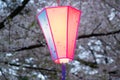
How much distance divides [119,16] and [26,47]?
122 cm

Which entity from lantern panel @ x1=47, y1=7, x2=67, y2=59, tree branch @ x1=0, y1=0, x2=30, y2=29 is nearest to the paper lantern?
lantern panel @ x1=47, y1=7, x2=67, y2=59

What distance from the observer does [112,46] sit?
370 centimetres

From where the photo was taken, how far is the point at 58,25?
2037 mm

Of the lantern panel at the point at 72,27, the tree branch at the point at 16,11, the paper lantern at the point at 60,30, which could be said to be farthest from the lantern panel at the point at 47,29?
the tree branch at the point at 16,11

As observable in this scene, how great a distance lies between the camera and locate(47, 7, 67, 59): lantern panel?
6.60 ft

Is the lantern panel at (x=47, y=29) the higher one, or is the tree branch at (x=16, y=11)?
the lantern panel at (x=47, y=29)

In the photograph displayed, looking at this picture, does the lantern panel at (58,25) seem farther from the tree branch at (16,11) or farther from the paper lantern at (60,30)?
the tree branch at (16,11)

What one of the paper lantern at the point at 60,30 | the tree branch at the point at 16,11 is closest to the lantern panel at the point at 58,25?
the paper lantern at the point at 60,30

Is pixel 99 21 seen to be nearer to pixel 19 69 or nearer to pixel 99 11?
pixel 99 11

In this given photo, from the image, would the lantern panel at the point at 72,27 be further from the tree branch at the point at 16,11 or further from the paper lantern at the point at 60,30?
the tree branch at the point at 16,11

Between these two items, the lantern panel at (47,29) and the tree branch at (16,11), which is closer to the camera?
the lantern panel at (47,29)

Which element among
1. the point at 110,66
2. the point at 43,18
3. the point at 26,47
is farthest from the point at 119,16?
the point at 43,18

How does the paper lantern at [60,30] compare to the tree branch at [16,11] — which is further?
the tree branch at [16,11]

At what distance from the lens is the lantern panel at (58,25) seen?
201 centimetres
